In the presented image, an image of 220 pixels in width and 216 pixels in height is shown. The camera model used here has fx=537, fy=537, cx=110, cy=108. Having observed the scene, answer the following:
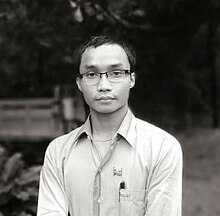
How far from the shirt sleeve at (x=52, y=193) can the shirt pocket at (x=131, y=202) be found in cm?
26

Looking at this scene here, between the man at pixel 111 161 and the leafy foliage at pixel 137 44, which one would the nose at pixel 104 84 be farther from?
the leafy foliage at pixel 137 44

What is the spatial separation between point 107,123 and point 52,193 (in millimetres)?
398

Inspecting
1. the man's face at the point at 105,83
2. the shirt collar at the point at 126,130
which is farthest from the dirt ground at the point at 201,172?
the man's face at the point at 105,83

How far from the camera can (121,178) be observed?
232 centimetres

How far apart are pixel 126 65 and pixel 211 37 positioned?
11502 mm

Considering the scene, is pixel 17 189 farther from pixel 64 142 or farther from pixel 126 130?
pixel 126 130

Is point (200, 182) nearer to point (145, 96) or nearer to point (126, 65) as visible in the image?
point (145, 96)

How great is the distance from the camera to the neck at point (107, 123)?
2416mm

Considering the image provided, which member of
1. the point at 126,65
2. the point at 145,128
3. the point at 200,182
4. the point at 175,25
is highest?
the point at 175,25

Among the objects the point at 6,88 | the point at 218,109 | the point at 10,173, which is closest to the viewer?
the point at 10,173

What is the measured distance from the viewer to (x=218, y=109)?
15742mm

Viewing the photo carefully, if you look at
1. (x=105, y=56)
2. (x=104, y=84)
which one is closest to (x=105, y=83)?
(x=104, y=84)

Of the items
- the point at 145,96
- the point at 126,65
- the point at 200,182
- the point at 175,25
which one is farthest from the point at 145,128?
the point at 145,96

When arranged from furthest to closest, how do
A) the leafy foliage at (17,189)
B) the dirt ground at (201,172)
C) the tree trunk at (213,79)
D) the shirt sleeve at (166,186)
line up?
the tree trunk at (213,79)
the dirt ground at (201,172)
the leafy foliage at (17,189)
the shirt sleeve at (166,186)
